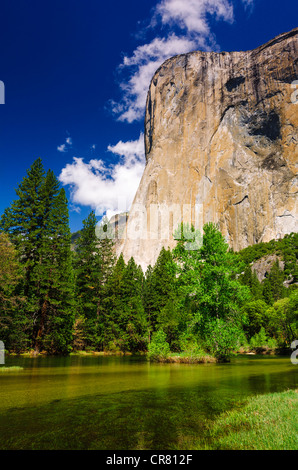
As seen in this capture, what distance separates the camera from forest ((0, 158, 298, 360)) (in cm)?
2306

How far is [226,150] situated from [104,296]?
231 feet

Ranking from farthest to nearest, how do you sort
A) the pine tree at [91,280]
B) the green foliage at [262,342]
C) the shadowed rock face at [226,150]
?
the shadowed rock face at [226,150]
the green foliage at [262,342]
the pine tree at [91,280]

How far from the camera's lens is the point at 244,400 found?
28.1 feet

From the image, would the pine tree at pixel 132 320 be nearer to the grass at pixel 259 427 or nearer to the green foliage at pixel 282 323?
the green foliage at pixel 282 323

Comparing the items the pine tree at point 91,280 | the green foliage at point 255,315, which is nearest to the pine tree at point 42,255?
the pine tree at point 91,280

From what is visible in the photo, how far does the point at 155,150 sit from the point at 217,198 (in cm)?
3025

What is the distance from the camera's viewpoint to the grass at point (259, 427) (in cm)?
466

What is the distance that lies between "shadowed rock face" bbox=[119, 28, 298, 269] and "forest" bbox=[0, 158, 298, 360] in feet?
153

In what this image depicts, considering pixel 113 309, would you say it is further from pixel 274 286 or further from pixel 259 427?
pixel 259 427

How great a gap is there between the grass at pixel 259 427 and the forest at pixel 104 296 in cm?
1523

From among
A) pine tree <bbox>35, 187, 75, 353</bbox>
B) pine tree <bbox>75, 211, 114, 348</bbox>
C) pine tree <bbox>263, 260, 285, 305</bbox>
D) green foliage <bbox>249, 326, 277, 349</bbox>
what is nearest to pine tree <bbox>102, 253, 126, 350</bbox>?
pine tree <bbox>75, 211, 114, 348</bbox>

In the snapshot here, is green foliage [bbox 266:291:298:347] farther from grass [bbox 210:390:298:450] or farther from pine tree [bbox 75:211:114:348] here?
grass [bbox 210:390:298:450]

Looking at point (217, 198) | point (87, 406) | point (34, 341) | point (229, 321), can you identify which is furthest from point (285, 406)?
point (217, 198)

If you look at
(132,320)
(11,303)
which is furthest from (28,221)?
(132,320)
